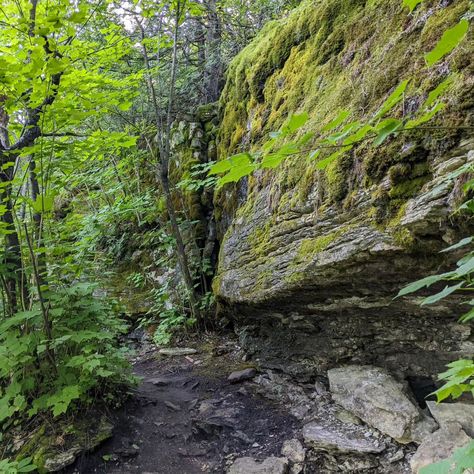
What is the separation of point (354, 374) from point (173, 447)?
2.08 m

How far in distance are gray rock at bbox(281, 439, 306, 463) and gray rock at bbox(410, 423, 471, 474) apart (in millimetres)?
964

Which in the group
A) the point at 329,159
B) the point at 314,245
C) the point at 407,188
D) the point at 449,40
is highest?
the point at 449,40

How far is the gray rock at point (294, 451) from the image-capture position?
3.27 metres

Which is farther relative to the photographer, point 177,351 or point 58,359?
point 177,351

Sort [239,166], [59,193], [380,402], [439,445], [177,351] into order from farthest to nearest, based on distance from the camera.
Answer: [177,351]
[59,193]
[380,402]
[439,445]
[239,166]

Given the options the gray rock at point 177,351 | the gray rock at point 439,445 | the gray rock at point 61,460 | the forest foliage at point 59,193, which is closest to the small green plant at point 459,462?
the forest foliage at point 59,193

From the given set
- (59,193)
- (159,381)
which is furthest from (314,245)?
(59,193)

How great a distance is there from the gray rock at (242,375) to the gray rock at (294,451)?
1.48 meters

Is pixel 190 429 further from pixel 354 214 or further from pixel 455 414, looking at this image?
pixel 354 214

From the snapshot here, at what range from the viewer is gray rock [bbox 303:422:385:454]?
312 centimetres

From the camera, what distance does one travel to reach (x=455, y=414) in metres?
3.00

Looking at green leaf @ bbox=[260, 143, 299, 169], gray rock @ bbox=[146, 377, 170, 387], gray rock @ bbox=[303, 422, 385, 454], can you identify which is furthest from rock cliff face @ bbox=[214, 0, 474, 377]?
green leaf @ bbox=[260, 143, 299, 169]

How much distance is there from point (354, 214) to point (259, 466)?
8.01 feet

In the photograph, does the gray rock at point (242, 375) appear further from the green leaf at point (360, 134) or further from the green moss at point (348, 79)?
the green leaf at point (360, 134)
